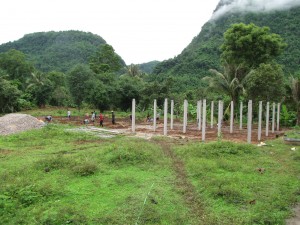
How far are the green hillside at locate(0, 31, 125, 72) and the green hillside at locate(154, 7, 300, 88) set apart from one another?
23.4 meters

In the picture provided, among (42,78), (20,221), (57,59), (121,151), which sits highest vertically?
(57,59)

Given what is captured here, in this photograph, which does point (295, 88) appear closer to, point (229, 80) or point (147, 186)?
point (229, 80)

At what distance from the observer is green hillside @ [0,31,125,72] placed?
2904 inches

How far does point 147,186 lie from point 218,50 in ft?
164

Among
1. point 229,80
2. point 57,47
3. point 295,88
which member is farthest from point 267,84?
point 57,47

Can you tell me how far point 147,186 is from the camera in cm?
845

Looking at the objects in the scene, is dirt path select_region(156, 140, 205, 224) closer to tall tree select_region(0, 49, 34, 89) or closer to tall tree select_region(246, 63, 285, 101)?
tall tree select_region(246, 63, 285, 101)

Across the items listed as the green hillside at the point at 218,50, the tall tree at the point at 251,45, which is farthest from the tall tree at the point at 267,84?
the green hillside at the point at 218,50

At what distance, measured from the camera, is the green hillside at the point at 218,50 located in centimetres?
4550

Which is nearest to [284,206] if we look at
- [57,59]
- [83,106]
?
[83,106]

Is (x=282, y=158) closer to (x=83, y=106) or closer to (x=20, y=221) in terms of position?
(x=20, y=221)

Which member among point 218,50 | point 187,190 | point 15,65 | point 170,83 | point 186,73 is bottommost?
point 187,190

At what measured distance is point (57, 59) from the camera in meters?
75.2

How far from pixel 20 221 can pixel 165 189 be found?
3.52m
